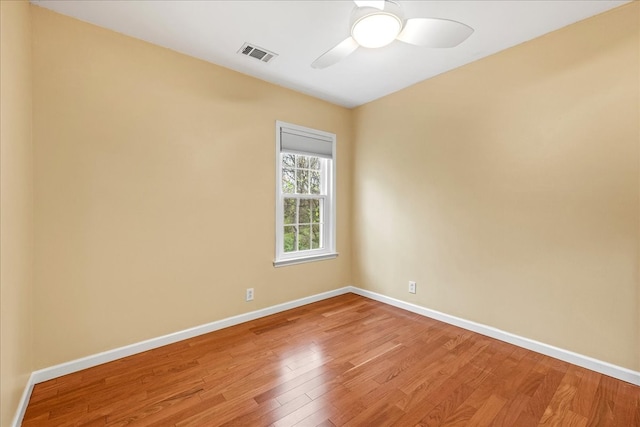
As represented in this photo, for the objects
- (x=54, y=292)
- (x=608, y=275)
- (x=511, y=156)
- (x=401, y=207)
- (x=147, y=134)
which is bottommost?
(x=54, y=292)

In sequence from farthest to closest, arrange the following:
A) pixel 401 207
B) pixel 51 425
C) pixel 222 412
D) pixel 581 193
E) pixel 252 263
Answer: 1. pixel 401 207
2. pixel 252 263
3. pixel 581 193
4. pixel 222 412
5. pixel 51 425

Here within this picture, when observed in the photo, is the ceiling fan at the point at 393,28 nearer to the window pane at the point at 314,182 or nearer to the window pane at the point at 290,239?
the window pane at the point at 314,182

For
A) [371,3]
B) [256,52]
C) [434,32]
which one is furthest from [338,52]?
[256,52]

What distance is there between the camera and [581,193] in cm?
210

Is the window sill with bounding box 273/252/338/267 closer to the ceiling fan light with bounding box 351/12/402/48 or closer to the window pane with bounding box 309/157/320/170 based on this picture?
the window pane with bounding box 309/157/320/170

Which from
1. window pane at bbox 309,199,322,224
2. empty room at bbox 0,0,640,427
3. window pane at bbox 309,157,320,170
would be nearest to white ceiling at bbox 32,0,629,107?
empty room at bbox 0,0,640,427

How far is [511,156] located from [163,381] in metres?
3.29

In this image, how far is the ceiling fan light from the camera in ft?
5.14

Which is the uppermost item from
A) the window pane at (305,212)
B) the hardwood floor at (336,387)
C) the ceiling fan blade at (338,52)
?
the ceiling fan blade at (338,52)

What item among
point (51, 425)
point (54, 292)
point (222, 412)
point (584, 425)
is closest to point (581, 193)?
point (584, 425)

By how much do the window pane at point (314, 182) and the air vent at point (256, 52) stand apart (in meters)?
1.44

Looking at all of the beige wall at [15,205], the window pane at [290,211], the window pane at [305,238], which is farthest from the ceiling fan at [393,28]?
the window pane at [305,238]

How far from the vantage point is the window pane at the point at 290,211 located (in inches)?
133

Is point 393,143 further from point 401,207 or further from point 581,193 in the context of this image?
point 581,193
